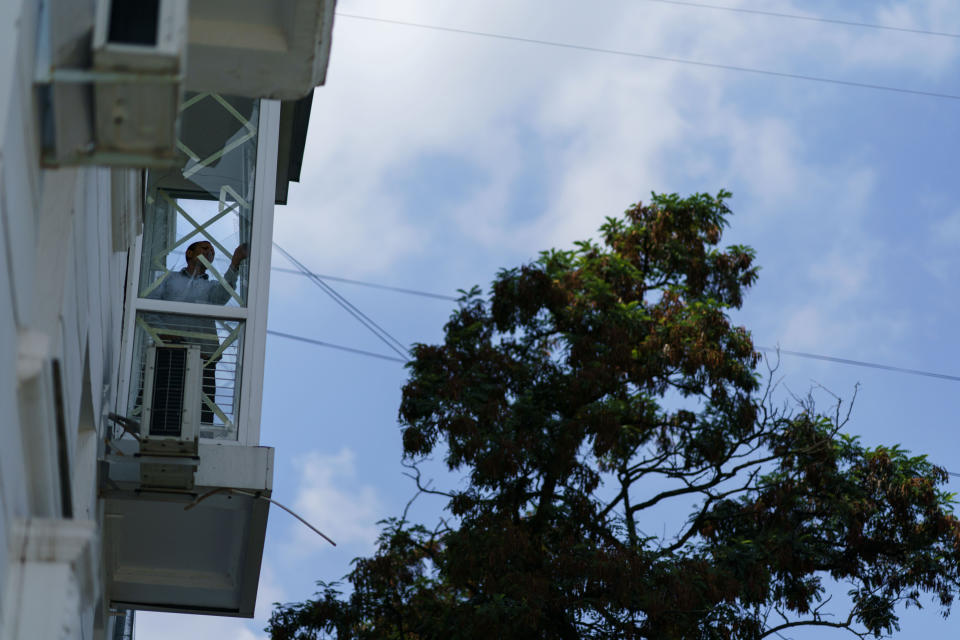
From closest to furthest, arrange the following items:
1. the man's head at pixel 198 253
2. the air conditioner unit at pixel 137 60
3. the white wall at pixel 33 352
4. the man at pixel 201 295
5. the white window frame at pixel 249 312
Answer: the white wall at pixel 33 352, the air conditioner unit at pixel 137 60, the white window frame at pixel 249 312, the man at pixel 201 295, the man's head at pixel 198 253

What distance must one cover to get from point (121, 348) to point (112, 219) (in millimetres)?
2577

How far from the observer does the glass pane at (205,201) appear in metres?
8.48

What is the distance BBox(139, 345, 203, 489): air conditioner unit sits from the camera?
7.06 meters

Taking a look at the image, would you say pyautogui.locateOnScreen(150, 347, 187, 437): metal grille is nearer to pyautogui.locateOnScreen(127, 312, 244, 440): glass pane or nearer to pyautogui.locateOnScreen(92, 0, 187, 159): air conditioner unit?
pyautogui.locateOnScreen(127, 312, 244, 440): glass pane

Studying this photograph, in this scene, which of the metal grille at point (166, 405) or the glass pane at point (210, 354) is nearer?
the metal grille at point (166, 405)

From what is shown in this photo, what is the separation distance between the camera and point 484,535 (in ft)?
38.4

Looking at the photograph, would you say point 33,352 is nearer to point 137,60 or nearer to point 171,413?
point 137,60

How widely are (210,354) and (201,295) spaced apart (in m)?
0.42

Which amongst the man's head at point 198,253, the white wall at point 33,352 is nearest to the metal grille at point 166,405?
the man's head at point 198,253

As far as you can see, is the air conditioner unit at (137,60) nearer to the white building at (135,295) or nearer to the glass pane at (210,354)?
the white building at (135,295)

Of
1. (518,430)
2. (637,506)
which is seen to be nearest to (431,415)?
(518,430)

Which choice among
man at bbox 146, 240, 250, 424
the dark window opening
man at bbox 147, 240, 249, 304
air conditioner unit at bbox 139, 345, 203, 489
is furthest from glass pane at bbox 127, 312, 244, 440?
the dark window opening

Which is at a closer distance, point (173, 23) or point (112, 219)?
point (173, 23)

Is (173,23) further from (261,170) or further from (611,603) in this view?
(611,603)
